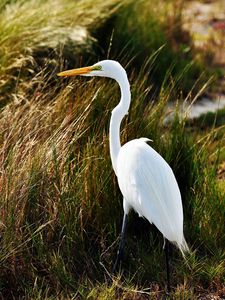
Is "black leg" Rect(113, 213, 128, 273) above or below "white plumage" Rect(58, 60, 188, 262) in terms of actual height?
below

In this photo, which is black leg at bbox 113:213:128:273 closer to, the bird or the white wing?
the bird

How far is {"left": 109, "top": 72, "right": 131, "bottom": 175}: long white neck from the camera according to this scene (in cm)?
388

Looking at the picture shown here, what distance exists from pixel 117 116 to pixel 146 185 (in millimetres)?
395

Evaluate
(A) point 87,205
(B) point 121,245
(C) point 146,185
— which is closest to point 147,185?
(C) point 146,185

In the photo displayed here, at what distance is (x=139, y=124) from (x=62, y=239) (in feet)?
2.87

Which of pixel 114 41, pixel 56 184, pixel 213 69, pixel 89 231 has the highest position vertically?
pixel 56 184

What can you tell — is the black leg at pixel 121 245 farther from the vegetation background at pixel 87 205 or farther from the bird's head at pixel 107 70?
the bird's head at pixel 107 70

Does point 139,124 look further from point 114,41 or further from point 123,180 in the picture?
point 114,41

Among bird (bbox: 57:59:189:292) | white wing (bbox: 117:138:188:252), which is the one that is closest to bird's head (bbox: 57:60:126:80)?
bird (bbox: 57:59:189:292)

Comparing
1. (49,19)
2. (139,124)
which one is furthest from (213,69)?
(139,124)

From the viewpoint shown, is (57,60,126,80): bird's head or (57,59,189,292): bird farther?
(57,60,126,80): bird's head

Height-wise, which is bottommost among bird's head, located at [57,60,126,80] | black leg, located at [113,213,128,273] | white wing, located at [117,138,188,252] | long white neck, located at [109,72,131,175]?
black leg, located at [113,213,128,273]

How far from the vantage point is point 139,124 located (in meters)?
4.50

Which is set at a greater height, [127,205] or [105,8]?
[127,205]
